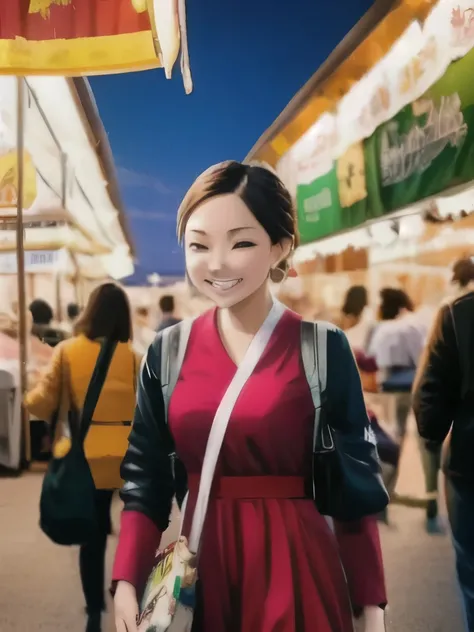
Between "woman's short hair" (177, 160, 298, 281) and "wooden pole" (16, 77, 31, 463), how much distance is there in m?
0.38

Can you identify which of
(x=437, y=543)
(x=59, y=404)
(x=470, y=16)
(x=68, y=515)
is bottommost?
(x=437, y=543)

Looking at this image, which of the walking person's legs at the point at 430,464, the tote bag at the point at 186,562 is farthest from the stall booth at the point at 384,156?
the walking person's legs at the point at 430,464

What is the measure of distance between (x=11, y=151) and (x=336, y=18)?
0.79 metres

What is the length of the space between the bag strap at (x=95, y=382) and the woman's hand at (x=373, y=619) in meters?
0.72

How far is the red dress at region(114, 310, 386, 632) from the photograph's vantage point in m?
1.19

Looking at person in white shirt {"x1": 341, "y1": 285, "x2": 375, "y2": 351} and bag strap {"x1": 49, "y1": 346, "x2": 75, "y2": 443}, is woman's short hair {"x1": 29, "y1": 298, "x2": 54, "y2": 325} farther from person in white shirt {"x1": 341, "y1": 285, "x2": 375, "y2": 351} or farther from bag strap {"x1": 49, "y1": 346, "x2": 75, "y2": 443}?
person in white shirt {"x1": 341, "y1": 285, "x2": 375, "y2": 351}

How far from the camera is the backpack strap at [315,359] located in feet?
3.92

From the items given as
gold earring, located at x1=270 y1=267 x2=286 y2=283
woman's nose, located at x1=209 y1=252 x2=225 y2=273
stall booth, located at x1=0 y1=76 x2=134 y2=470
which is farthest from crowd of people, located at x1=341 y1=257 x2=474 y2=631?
stall booth, located at x1=0 y1=76 x2=134 y2=470

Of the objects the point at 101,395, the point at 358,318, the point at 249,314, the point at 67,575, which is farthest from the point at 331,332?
the point at 67,575

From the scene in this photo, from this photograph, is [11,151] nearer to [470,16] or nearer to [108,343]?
[108,343]

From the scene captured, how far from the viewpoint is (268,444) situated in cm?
118

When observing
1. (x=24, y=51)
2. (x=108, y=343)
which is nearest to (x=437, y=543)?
(x=108, y=343)

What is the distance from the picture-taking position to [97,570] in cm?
132

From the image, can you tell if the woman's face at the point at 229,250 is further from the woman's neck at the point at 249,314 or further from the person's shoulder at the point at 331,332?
the person's shoulder at the point at 331,332
